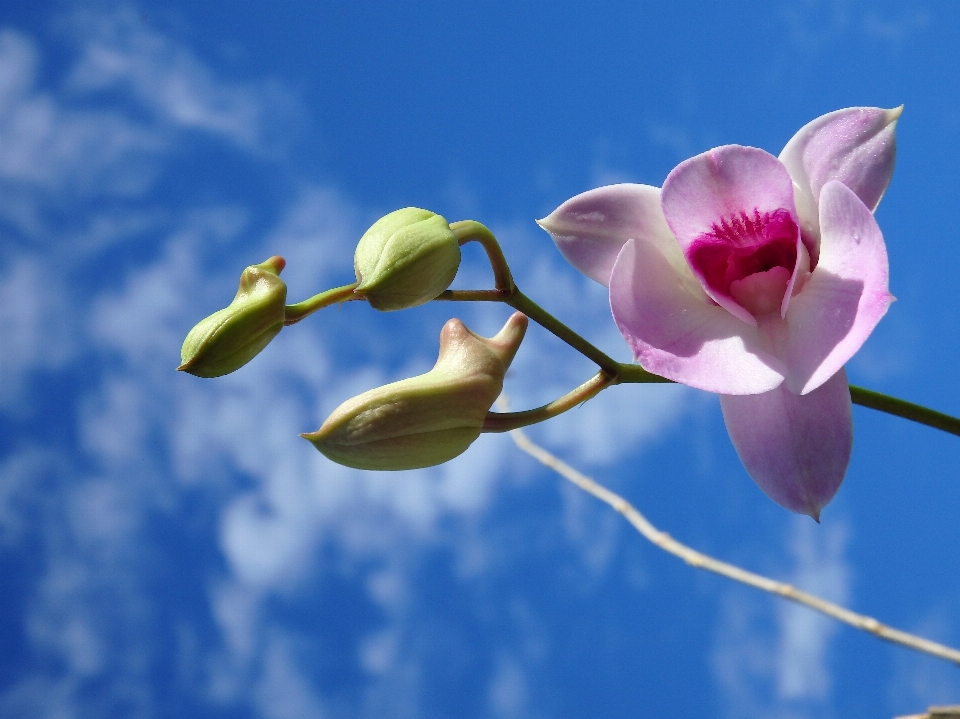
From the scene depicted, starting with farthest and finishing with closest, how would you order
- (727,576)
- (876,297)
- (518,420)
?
1. (727,576)
2. (518,420)
3. (876,297)

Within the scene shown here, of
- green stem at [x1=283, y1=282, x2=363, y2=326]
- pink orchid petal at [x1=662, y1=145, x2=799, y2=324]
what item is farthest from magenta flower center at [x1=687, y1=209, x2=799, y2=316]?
green stem at [x1=283, y1=282, x2=363, y2=326]

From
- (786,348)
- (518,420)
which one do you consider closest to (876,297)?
(786,348)

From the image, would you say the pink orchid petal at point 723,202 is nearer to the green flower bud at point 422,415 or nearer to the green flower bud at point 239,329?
the green flower bud at point 422,415

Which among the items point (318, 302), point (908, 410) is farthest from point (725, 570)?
point (318, 302)

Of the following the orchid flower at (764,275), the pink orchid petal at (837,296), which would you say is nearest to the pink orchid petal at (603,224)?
the orchid flower at (764,275)

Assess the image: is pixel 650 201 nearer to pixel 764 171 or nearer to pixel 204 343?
pixel 764 171

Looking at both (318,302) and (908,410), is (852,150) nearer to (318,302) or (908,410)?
(908,410)
